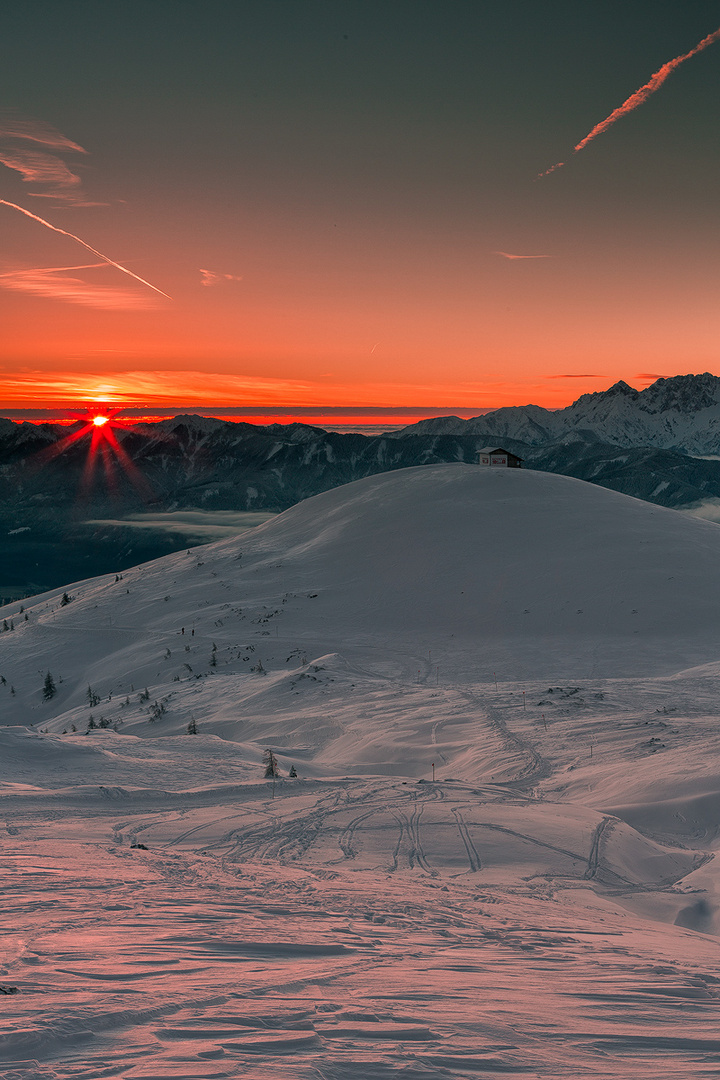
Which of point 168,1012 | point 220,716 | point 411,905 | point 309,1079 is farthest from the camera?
point 220,716

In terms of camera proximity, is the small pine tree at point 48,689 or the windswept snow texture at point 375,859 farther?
the small pine tree at point 48,689

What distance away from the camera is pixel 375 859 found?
11.3 metres

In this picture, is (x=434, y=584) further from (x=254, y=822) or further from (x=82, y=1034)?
(x=82, y=1034)

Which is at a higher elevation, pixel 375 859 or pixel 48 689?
pixel 375 859

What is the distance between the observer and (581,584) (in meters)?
46.2

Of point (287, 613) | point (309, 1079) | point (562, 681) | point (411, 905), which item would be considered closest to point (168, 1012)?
point (309, 1079)

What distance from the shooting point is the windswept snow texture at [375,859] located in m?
4.43

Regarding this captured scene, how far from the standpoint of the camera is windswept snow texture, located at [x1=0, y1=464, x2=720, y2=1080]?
443 cm

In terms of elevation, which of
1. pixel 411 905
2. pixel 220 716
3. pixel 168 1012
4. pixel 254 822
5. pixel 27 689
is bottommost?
pixel 27 689

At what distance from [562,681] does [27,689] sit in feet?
102

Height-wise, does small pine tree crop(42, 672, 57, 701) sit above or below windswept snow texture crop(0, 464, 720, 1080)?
below

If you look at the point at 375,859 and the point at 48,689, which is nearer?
the point at 375,859

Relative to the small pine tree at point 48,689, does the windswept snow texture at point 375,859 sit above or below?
above

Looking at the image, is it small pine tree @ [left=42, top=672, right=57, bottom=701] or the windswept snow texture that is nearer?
the windswept snow texture
